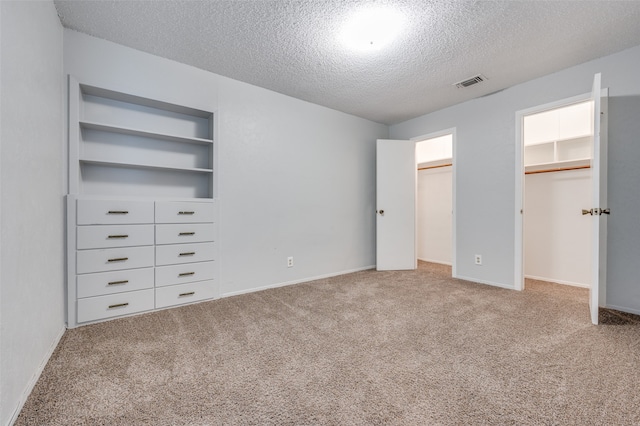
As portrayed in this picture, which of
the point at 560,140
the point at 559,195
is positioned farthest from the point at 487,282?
the point at 560,140

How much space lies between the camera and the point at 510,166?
124 inches

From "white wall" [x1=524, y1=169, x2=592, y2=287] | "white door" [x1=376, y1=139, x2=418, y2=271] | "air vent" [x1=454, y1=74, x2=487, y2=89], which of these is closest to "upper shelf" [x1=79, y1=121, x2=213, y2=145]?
"white door" [x1=376, y1=139, x2=418, y2=271]

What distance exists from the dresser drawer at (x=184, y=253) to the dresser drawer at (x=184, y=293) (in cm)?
23

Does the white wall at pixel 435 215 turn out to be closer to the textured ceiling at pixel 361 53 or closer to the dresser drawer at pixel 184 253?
the textured ceiling at pixel 361 53

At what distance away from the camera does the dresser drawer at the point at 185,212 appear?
246cm

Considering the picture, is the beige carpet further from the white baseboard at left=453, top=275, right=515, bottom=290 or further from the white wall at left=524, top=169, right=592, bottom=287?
the white wall at left=524, top=169, right=592, bottom=287

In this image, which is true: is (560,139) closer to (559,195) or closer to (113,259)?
(559,195)

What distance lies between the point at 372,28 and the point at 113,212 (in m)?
2.51

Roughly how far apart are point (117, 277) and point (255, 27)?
2.27 m

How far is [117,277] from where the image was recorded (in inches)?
89.0

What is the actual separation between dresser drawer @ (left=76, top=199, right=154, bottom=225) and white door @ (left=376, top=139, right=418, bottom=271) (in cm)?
296

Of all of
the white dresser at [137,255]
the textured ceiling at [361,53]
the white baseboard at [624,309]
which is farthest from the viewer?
the white baseboard at [624,309]

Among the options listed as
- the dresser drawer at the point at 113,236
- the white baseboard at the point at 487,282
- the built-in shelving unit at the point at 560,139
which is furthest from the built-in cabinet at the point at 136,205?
the built-in shelving unit at the point at 560,139

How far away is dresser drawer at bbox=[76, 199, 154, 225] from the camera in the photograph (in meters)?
2.14
